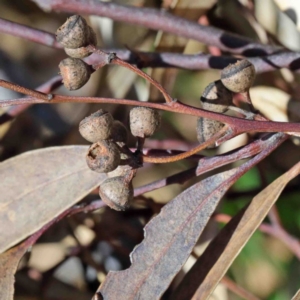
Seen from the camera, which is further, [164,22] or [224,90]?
[164,22]

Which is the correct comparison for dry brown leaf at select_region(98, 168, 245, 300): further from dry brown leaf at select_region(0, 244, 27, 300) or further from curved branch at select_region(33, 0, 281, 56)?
curved branch at select_region(33, 0, 281, 56)

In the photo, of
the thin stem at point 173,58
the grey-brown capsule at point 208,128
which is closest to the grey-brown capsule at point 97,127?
the grey-brown capsule at point 208,128

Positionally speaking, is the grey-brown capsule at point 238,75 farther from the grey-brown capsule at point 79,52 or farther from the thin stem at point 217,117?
the grey-brown capsule at point 79,52

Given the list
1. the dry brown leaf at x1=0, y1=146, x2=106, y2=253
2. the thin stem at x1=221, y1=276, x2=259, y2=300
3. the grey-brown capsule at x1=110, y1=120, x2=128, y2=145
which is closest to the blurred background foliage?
the thin stem at x1=221, y1=276, x2=259, y2=300

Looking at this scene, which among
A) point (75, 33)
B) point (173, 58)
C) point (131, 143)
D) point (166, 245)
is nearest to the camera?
point (75, 33)

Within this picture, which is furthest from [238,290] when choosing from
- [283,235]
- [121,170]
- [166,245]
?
[121,170]

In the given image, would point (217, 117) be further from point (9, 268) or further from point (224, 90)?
point (9, 268)

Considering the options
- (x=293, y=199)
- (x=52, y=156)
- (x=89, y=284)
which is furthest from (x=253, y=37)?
(x=89, y=284)
